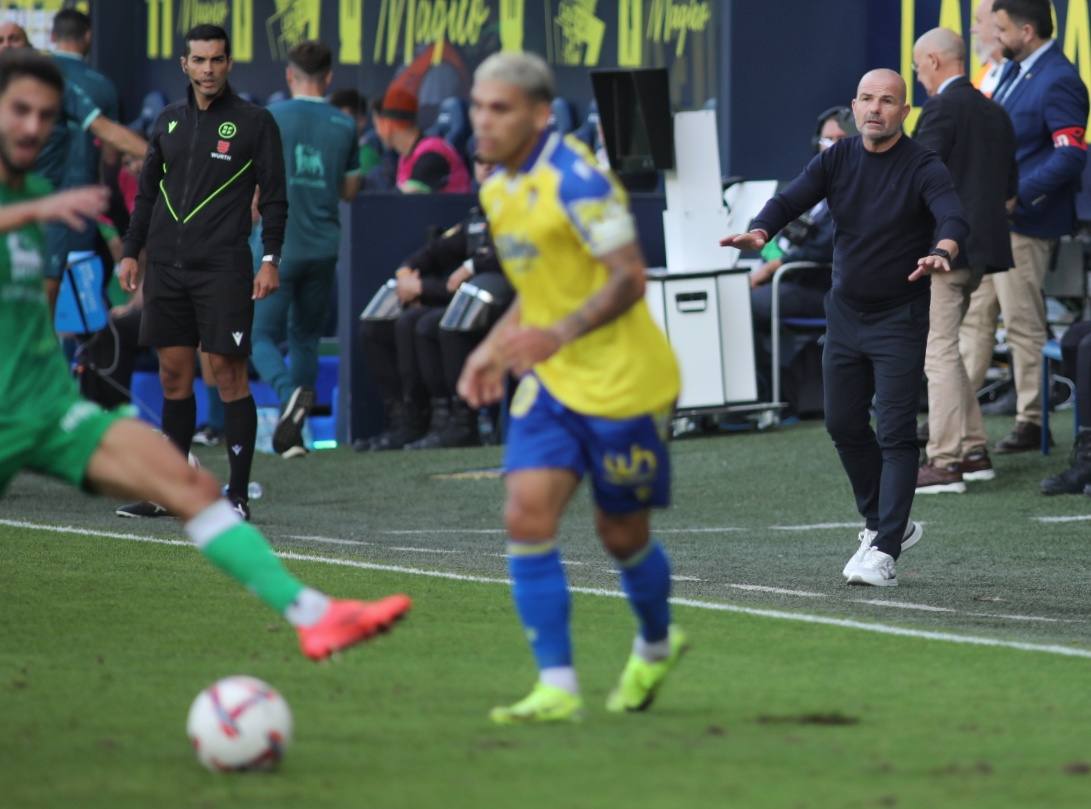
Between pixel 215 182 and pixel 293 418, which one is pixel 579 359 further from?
pixel 293 418

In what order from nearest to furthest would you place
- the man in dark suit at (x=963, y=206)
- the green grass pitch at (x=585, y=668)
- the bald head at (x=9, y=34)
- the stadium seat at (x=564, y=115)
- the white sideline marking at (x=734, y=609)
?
the green grass pitch at (x=585, y=668)
the white sideline marking at (x=734, y=609)
the man in dark suit at (x=963, y=206)
the bald head at (x=9, y=34)
the stadium seat at (x=564, y=115)

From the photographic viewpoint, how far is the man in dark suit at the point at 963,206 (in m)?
11.2

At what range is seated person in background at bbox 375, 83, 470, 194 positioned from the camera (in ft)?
50.4

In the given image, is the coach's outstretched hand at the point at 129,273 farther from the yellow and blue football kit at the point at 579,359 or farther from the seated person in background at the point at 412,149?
the seated person in background at the point at 412,149

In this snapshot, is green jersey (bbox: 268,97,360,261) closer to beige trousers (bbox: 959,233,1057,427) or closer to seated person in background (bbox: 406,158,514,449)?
seated person in background (bbox: 406,158,514,449)

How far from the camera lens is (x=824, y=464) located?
13055 millimetres

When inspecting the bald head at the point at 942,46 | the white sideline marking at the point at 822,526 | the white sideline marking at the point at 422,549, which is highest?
the bald head at the point at 942,46

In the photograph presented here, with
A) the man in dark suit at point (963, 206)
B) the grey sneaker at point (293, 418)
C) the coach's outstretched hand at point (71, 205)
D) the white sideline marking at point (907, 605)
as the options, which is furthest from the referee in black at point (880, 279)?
the grey sneaker at point (293, 418)

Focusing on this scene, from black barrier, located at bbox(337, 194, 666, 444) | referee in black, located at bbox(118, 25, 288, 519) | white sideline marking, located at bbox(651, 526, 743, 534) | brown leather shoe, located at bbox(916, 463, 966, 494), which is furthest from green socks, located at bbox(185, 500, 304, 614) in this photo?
black barrier, located at bbox(337, 194, 666, 444)

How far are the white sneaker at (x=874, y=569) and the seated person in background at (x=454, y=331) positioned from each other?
5.96m

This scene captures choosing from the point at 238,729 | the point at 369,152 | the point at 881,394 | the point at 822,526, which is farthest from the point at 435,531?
the point at 369,152

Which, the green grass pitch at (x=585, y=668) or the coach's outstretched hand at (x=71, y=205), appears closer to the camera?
the green grass pitch at (x=585, y=668)

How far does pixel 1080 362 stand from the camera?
37.9 ft

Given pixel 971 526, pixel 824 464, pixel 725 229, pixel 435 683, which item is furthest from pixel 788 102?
pixel 435 683
